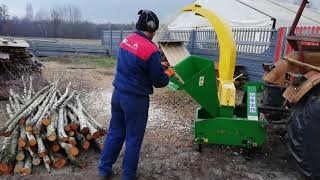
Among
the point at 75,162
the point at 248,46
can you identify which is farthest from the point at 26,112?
the point at 248,46

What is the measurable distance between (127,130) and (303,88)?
6.50ft

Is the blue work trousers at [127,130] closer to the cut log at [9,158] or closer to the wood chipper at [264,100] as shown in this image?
the wood chipper at [264,100]

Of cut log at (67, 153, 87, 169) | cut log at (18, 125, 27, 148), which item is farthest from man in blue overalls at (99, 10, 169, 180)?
cut log at (18, 125, 27, 148)

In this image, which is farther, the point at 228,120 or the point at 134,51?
the point at 228,120

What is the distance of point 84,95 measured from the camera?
27.1 feet

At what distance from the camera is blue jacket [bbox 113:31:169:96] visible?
3588 millimetres

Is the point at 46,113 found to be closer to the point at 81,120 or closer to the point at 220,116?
the point at 81,120

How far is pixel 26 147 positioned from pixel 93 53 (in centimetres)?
1501

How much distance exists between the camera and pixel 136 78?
3672 mm

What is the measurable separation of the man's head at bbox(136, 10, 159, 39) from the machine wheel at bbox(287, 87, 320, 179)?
1837mm

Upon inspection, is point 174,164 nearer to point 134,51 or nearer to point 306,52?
point 134,51

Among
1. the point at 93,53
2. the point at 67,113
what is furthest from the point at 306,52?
the point at 93,53

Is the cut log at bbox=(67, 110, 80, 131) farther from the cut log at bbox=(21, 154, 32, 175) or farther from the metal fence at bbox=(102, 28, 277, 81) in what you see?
the metal fence at bbox=(102, 28, 277, 81)

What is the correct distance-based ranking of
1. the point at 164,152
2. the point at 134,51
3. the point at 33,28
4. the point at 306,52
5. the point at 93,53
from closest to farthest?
the point at 134,51 < the point at 306,52 < the point at 164,152 < the point at 93,53 < the point at 33,28
